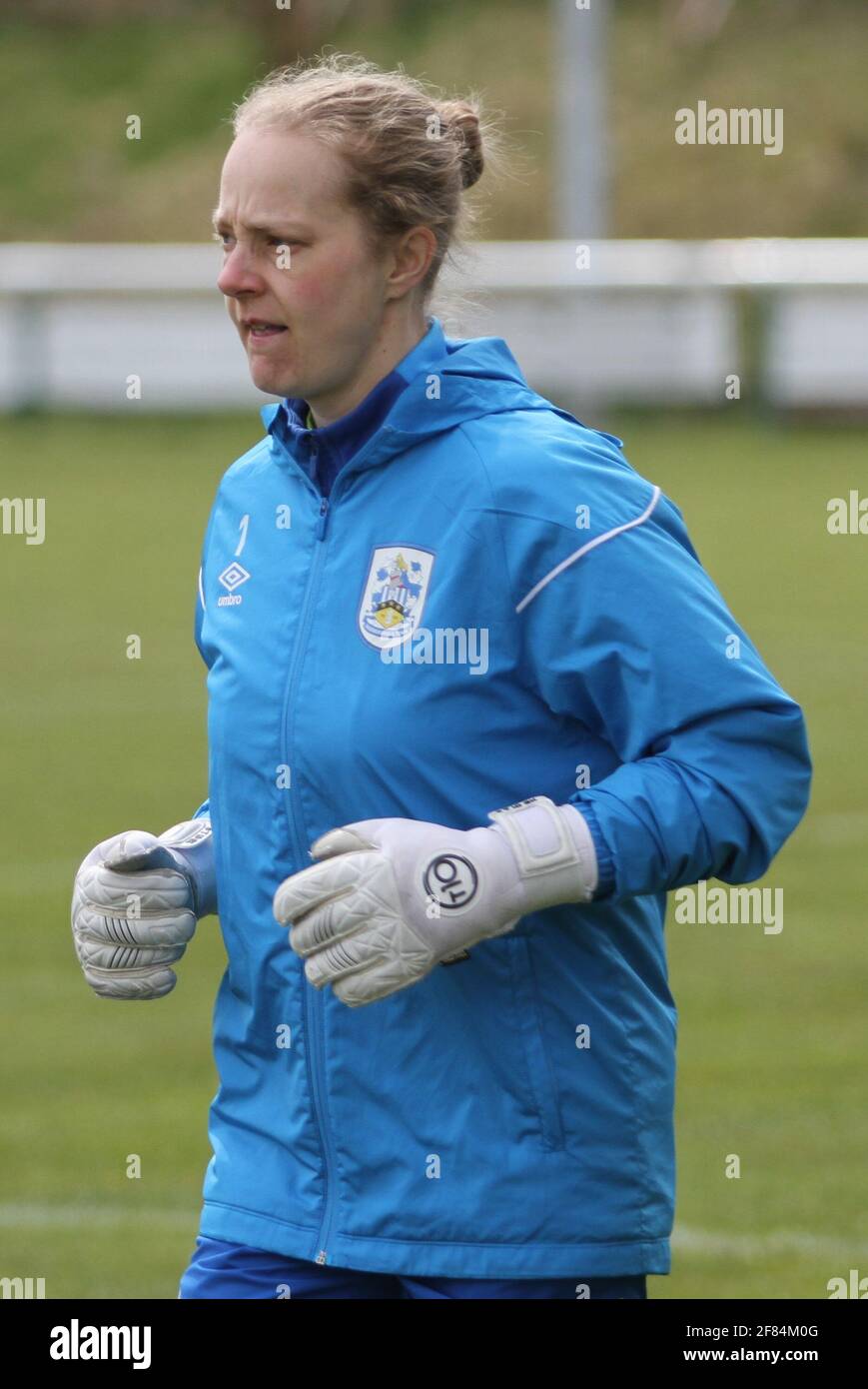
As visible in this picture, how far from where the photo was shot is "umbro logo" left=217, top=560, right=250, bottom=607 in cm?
348

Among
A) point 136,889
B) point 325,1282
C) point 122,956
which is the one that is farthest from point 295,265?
point 325,1282

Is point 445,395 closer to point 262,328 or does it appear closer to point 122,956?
point 262,328

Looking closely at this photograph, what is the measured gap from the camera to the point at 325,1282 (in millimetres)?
3262

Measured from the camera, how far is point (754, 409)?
84.8ft

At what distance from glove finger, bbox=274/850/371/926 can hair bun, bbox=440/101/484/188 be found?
1006 millimetres

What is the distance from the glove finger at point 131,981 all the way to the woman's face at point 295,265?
34.5 inches

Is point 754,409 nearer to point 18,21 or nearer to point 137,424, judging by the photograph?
point 137,424

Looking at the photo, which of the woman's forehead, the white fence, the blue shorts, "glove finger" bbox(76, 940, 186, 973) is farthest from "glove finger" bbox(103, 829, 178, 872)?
the white fence

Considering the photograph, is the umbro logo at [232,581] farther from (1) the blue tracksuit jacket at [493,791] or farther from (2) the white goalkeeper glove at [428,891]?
(2) the white goalkeeper glove at [428,891]

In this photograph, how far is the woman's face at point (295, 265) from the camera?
332cm

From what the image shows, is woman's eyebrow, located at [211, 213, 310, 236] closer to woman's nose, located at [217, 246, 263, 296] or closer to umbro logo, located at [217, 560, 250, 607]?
woman's nose, located at [217, 246, 263, 296]

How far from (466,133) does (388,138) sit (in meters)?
0.24

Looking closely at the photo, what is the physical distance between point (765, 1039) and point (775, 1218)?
155 centimetres

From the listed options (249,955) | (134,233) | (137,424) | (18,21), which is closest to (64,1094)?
(249,955)
